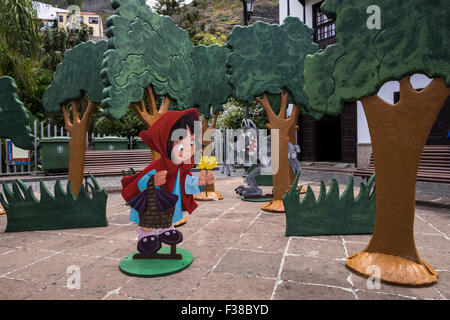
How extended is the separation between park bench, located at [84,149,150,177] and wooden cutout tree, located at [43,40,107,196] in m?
1.87

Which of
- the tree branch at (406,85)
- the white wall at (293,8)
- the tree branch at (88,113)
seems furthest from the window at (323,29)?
the tree branch at (406,85)

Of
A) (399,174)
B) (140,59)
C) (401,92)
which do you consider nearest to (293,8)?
(140,59)

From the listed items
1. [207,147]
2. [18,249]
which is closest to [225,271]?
[18,249]

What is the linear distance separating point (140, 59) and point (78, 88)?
197 centimetres

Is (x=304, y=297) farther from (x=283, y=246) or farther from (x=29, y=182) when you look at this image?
(x=29, y=182)

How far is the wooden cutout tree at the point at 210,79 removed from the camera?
628cm

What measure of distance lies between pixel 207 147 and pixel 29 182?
736cm

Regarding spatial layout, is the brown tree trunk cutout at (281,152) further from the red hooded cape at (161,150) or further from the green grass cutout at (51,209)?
the green grass cutout at (51,209)

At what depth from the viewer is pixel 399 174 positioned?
8.83 ft

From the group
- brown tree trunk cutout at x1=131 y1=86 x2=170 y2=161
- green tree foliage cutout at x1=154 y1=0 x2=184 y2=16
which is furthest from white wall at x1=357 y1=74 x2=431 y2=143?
green tree foliage cutout at x1=154 y1=0 x2=184 y2=16

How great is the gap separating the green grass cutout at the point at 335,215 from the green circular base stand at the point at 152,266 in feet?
5.03

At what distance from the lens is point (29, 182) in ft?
34.1

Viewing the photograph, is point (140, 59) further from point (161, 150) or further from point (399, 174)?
point (399, 174)

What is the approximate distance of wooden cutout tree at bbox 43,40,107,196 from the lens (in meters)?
5.71
